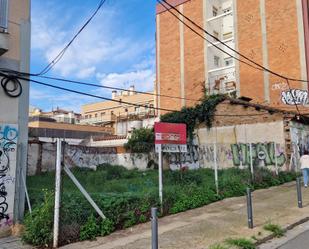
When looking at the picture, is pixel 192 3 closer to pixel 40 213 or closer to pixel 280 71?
pixel 280 71

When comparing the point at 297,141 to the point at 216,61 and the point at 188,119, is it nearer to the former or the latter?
the point at 188,119

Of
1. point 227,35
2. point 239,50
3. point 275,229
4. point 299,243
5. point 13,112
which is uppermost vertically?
point 227,35

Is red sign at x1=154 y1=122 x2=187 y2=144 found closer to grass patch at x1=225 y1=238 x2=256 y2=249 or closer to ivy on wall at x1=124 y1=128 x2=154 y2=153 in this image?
grass patch at x1=225 y1=238 x2=256 y2=249

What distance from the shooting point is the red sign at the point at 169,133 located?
1114 cm

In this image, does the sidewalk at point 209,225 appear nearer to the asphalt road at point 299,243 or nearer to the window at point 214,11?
the asphalt road at point 299,243

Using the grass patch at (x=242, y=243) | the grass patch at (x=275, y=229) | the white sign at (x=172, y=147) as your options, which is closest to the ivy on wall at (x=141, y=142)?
the white sign at (x=172, y=147)

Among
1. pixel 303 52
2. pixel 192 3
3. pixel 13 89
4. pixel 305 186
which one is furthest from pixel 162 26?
pixel 13 89

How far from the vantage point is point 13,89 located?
993cm

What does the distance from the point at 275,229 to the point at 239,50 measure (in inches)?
1077

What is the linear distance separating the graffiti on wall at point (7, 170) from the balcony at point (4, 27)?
189cm

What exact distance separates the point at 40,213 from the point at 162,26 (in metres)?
35.2

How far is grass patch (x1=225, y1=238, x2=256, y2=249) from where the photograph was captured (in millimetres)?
7672

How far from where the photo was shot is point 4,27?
9.73 m

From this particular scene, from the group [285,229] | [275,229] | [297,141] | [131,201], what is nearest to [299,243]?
[275,229]
